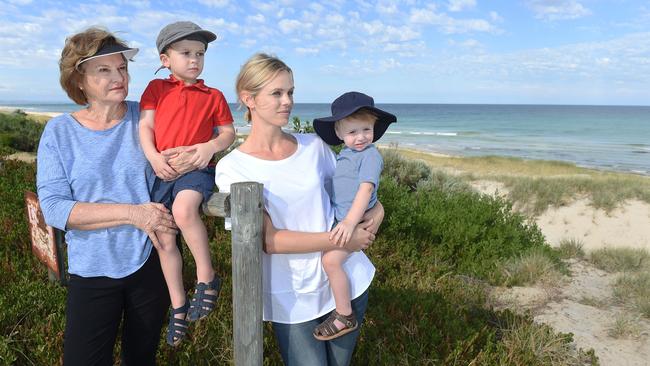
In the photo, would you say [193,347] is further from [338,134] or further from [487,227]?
[487,227]

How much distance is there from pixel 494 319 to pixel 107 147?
4.55 meters

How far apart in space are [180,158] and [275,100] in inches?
24.2

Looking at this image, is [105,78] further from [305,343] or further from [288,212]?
[305,343]

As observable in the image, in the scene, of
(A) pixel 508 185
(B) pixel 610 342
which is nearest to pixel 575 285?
(B) pixel 610 342

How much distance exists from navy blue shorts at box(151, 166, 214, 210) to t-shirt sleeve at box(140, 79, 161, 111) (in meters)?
0.42

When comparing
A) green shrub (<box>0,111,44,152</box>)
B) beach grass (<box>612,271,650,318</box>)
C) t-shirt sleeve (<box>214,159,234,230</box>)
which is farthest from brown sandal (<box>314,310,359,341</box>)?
green shrub (<box>0,111,44,152</box>)

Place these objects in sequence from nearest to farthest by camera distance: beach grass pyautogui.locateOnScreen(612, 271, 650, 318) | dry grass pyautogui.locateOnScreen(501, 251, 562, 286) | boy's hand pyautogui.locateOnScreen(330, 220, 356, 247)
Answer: boy's hand pyautogui.locateOnScreen(330, 220, 356, 247) < beach grass pyautogui.locateOnScreen(612, 271, 650, 318) < dry grass pyautogui.locateOnScreen(501, 251, 562, 286)

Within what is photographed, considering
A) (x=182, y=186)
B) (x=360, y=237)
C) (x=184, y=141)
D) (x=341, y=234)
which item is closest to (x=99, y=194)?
(x=182, y=186)

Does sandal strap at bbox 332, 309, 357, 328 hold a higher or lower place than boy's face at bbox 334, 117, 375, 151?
lower

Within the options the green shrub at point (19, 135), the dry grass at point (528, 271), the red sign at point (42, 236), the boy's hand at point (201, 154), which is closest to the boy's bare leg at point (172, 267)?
the boy's hand at point (201, 154)

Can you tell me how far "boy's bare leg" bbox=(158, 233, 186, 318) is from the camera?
109 inches

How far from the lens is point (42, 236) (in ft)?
15.3

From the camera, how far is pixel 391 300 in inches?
209

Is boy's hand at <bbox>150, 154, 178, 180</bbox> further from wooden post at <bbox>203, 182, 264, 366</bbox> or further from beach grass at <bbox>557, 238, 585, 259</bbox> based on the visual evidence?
beach grass at <bbox>557, 238, 585, 259</bbox>
